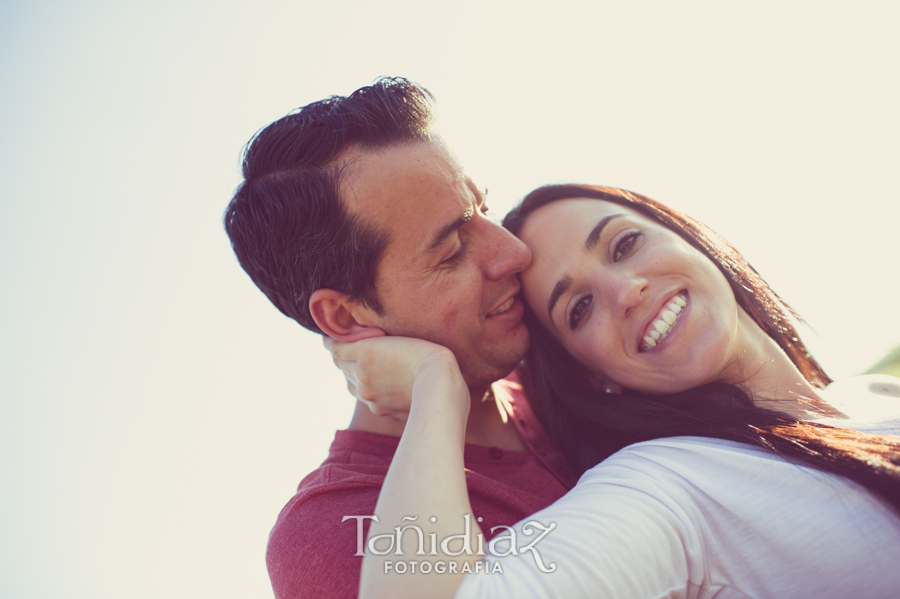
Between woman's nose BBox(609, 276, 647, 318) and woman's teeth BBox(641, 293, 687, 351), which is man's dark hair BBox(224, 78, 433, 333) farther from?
woman's teeth BBox(641, 293, 687, 351)

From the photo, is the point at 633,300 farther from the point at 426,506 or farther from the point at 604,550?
the point at 426,506

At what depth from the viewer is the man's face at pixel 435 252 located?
236 centimetres

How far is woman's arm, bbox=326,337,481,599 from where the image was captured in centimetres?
125

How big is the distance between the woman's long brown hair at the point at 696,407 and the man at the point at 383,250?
0.22 m

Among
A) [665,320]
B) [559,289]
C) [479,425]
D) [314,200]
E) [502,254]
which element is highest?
[314,200]

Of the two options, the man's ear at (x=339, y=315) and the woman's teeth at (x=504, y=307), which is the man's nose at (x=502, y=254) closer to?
the woman's teeth at (x=504, y=307)

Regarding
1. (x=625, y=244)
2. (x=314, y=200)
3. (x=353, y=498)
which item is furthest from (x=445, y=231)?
(x=353, y=498)

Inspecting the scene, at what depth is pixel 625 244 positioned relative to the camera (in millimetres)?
2346

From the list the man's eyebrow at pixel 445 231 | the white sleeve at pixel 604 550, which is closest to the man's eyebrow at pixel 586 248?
the man's eyebrow at pixel 445 231

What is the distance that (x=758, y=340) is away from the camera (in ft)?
7.54

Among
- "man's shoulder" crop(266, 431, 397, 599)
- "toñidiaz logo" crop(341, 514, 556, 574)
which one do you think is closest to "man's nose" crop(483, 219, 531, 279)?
A: "man's shoulder" crop(266, 431, 397, 599)

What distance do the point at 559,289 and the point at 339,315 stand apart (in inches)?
41.0

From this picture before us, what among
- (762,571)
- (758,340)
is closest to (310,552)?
(762,571)

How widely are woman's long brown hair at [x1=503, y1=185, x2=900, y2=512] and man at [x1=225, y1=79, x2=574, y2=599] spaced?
0.73 ft
